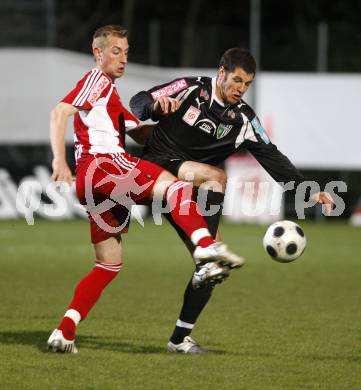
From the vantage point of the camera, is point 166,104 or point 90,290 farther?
point 90,290

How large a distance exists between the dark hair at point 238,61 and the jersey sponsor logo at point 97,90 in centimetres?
84

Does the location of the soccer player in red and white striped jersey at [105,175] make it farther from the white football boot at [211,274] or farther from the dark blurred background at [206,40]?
the dark blurred background at [206,40]

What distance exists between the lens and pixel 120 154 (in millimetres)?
7277

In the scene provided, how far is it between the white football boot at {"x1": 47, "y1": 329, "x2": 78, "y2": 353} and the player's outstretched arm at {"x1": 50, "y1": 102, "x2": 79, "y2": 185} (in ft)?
3.94

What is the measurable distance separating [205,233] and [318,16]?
28041mm

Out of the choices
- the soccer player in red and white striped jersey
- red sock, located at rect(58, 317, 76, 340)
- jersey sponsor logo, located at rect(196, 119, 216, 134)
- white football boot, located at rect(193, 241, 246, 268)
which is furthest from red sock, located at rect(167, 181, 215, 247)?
red sock, located at rect(58, 317, 76, 340)

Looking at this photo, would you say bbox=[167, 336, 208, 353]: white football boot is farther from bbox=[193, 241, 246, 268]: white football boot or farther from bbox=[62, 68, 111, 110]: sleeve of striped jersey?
bbox=[62, 68, 111, 110]: sleeve of striped jersey

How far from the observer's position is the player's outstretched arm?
22.1ft

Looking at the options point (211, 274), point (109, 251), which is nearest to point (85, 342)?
point (109, 251)

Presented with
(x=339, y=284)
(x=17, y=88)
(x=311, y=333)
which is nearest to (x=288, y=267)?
(x=339, y=284)

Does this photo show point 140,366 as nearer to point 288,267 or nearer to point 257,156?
point 257,156

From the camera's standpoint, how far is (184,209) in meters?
7.05

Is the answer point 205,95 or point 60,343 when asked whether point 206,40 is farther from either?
point 60,343

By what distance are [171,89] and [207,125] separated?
1.24 ft
